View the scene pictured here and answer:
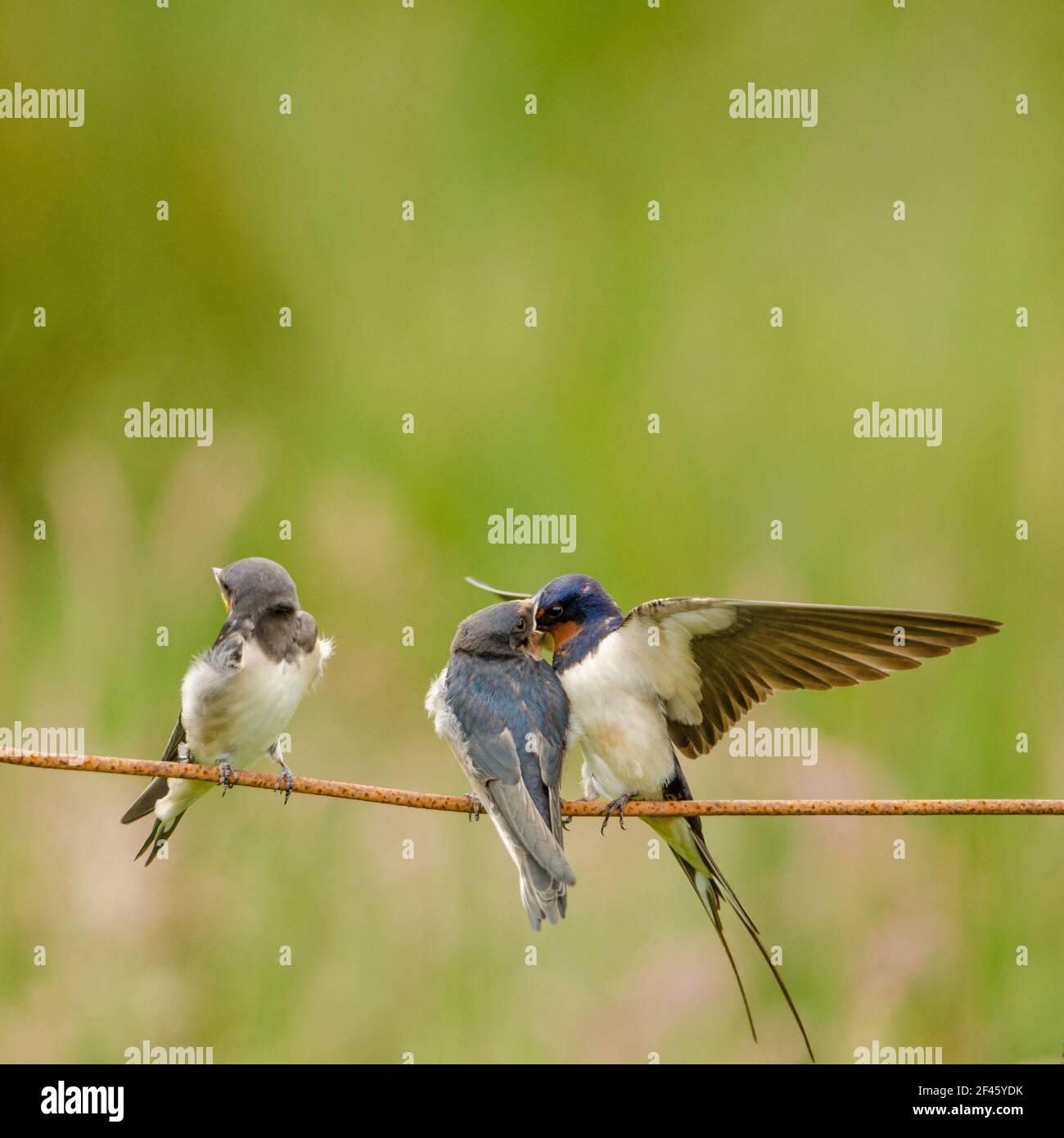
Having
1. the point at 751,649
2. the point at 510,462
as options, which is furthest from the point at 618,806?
the point at 510,462

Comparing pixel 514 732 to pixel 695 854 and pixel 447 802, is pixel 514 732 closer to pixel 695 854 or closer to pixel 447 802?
pixel 695 854

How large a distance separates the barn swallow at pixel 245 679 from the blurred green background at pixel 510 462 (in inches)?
35.6

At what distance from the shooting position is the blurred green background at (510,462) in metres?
3.18

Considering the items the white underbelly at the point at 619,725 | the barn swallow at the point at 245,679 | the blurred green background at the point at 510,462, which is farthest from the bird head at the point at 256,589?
the blurred green background at the point at 510,462

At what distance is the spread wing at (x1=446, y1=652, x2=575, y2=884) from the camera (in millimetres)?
2287

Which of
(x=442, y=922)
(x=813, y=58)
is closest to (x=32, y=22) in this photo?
(x=813, y=58)

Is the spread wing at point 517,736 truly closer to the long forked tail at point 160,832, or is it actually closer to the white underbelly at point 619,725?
the white underbelly at point 619,725

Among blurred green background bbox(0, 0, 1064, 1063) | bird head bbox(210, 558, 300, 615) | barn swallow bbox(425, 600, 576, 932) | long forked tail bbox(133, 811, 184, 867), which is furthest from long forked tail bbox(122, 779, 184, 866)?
blurred green background bbox(0, 0, 1064, 1063)

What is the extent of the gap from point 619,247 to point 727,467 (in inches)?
36.6

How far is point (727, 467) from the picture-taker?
13.2 feet

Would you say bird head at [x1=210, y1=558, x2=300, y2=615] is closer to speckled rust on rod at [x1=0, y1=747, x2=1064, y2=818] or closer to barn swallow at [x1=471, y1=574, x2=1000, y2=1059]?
barn swallow at [x1=471, y1=574, x2=1000, y2=1059]

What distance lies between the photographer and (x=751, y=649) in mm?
2412

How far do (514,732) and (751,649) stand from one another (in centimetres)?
44

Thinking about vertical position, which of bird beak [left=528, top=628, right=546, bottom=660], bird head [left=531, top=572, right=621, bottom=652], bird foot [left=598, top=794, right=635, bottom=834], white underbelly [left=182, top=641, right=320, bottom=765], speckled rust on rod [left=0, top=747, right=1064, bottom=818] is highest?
bird head [left=531, top=572, right=621, bottom=652]
